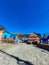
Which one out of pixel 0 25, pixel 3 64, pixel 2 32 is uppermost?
pixel 0 25

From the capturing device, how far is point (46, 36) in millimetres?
23922

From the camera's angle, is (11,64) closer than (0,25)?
Yes

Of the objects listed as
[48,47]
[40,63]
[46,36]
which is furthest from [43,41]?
[40,63]

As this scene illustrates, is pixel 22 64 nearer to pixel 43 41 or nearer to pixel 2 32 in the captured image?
pixel 43 41

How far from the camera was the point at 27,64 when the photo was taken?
987 centimetres

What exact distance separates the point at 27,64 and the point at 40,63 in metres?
1.06

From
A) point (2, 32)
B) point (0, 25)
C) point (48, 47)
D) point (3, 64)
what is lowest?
point (3, 64)

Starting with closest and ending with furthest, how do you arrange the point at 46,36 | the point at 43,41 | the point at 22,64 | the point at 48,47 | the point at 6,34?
the point at 22,64 < the point at 48,47 < the point at 46,36 < the point at 43,41 < the point at 6,34

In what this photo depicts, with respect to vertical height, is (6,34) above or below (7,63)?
above

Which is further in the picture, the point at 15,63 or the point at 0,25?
the point at 0,25

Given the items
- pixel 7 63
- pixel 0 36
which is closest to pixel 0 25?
pixel 0 36

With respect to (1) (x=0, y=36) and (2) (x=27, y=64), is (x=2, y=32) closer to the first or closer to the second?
(1) (x=0, y=36)

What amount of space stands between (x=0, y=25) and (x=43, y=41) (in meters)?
21.3

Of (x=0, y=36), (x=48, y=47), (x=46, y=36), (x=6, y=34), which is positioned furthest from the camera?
(x=6, y=34)
